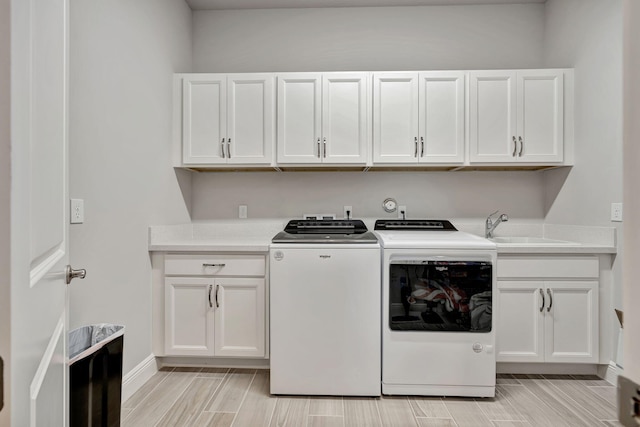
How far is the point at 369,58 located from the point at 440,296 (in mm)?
2022

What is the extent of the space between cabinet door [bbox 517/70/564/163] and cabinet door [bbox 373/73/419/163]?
0.77m

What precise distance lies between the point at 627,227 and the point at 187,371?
262cm

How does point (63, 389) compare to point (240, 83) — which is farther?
point (240, 83)

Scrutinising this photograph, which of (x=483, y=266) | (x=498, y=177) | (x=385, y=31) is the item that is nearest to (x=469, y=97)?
(x=498, y=177)

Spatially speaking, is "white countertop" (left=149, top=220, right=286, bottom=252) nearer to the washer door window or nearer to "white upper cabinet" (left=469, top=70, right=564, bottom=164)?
the washer door window

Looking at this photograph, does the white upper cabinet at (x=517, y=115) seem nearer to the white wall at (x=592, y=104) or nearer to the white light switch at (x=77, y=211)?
the white wall at (x=592, y=104)

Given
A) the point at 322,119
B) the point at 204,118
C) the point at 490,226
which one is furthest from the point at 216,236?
the point at 490,226

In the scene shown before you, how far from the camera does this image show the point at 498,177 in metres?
2.92

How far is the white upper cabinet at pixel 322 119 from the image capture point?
2607 millimetres

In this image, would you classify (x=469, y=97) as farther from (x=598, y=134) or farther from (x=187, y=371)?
(x=187, y=371)

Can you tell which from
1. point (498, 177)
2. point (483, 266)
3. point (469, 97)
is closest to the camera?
point (483, 266)

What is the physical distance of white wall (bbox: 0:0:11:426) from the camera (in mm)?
469

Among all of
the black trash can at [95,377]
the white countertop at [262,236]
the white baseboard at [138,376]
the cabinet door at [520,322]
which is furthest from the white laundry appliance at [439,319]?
the white baseboard at [138,376]

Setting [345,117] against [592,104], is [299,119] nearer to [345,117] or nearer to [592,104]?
[345,117]
